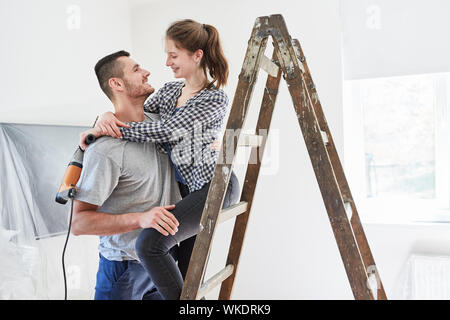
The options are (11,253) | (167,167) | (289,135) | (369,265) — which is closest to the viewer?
(369,265)

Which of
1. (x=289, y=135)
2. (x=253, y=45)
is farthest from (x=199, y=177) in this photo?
(x=289, y=135)

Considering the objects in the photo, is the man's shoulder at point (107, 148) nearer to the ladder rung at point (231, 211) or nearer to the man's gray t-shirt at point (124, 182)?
the man's gray t-shirt at point (124, 182)

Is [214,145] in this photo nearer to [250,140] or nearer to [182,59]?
[250,140]

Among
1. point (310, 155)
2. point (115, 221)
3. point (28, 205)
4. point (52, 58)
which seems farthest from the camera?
point (52, 58)

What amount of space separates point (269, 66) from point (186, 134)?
35 centimetres

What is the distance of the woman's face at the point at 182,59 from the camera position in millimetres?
1420

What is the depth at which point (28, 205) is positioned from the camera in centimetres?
201

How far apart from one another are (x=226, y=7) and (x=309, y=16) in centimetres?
58

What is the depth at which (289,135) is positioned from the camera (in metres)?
2.62

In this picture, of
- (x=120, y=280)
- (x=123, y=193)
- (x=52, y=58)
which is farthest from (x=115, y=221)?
(x=52, y=58)

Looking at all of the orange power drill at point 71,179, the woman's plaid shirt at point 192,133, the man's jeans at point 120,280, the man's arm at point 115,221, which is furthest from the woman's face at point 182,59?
the man's jeans at point 120,280

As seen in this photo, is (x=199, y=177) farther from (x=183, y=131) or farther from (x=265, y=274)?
(x=265, y=274)

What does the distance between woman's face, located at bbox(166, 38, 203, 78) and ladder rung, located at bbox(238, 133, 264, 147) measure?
35cm

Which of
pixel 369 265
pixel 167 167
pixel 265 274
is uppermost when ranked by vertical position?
pixel 167 167
